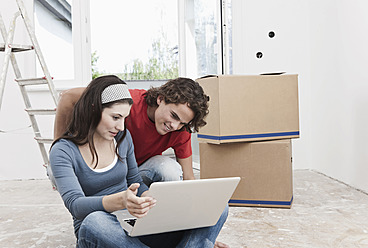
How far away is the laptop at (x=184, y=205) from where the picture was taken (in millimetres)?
985

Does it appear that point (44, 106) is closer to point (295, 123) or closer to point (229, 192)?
point (295, 123)

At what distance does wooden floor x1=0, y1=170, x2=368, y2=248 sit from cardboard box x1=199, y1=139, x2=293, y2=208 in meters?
0.08

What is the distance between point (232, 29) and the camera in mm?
3459

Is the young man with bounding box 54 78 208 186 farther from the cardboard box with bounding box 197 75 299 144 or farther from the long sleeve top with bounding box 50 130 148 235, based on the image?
the cardboard box with bounding box 197 75 299 144

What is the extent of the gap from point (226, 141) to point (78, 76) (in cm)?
182

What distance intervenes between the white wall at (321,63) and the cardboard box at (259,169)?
2.06ft

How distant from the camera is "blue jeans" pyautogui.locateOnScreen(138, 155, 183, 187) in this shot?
1716mm

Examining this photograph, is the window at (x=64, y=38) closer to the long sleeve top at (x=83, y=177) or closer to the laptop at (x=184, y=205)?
the long sleeve top at (x=83, y=177)

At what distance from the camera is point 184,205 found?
106 centimetres

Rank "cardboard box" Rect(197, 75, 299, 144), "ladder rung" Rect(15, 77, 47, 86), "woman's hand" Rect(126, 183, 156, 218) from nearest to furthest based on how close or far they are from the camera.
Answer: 1. "woman's hand" Rect(126, 183, 156, 218)
2. "cardboard box" Rect(197, 75, 299, 144)
3. "ladder rung" Rect(15, 77, 47, 86)

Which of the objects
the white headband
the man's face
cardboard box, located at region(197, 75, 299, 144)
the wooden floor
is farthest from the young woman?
cardboard box, located at region(197, 75, 299, 144)

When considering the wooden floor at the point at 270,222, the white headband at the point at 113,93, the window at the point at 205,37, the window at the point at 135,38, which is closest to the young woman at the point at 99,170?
the white headband at the point at 113,93

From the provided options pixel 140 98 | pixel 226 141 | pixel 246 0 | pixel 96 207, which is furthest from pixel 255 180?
pixel 246 0

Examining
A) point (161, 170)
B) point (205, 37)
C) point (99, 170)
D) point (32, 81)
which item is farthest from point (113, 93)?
point (205, 37)
